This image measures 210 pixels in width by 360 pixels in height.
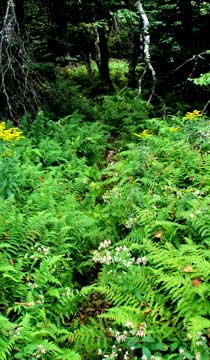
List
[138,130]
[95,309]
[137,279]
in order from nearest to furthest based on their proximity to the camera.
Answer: [137,279] → [95,309] → [138,130]

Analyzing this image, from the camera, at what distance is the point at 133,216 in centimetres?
563

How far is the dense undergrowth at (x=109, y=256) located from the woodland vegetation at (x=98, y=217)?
0.02 metres

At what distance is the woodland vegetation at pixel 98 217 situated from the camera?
3785 millimetres

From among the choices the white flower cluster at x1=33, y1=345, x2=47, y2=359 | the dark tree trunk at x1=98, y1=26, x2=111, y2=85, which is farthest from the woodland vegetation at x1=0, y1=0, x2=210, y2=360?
the dark tree trunk at x1=98, y1=26, x2=111, y2=85

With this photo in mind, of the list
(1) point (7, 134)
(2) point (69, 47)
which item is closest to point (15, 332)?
(1) point (7, 134)

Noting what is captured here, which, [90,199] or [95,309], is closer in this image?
[95,309]

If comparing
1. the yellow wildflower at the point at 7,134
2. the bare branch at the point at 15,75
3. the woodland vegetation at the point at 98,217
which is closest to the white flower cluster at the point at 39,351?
the woodland vegetation at the point at 98,217

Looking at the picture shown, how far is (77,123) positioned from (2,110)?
188 cm

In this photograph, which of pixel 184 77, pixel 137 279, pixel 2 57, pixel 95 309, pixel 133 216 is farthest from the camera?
pixel 184 77

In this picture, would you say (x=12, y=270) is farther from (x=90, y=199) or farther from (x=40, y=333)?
(x=90, y=199)

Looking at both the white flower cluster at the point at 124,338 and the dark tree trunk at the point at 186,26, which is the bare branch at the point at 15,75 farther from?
the white flower cluster at the point at 124,338

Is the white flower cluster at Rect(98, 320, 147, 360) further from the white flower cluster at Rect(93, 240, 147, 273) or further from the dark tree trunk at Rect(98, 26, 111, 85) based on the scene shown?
the dark tree trunk at Rect(98, 26, 111, 85)

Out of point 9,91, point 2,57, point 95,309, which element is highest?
point 2,57

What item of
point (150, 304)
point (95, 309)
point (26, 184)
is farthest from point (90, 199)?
point (150, 304)
